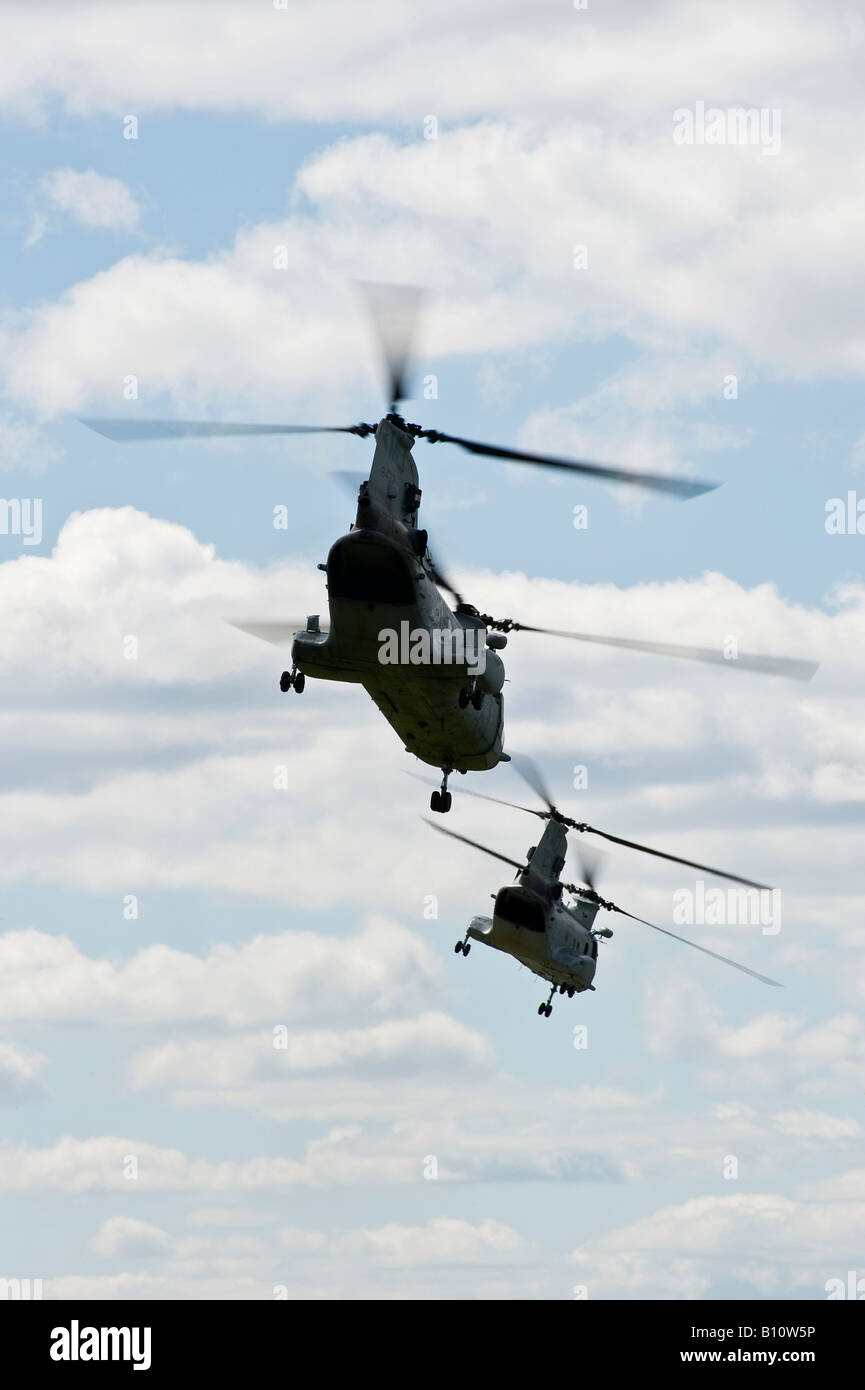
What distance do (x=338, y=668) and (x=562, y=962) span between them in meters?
40.6

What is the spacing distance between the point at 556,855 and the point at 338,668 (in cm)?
3849

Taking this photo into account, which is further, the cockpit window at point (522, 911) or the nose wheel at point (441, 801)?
the cockpit window at point (522, 911)

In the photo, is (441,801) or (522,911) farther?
(522,911)

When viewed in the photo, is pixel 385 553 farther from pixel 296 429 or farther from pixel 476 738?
pixel 476 738

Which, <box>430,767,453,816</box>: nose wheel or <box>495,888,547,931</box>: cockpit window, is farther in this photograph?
<box>495,888,547,931</box>: cockpit window
